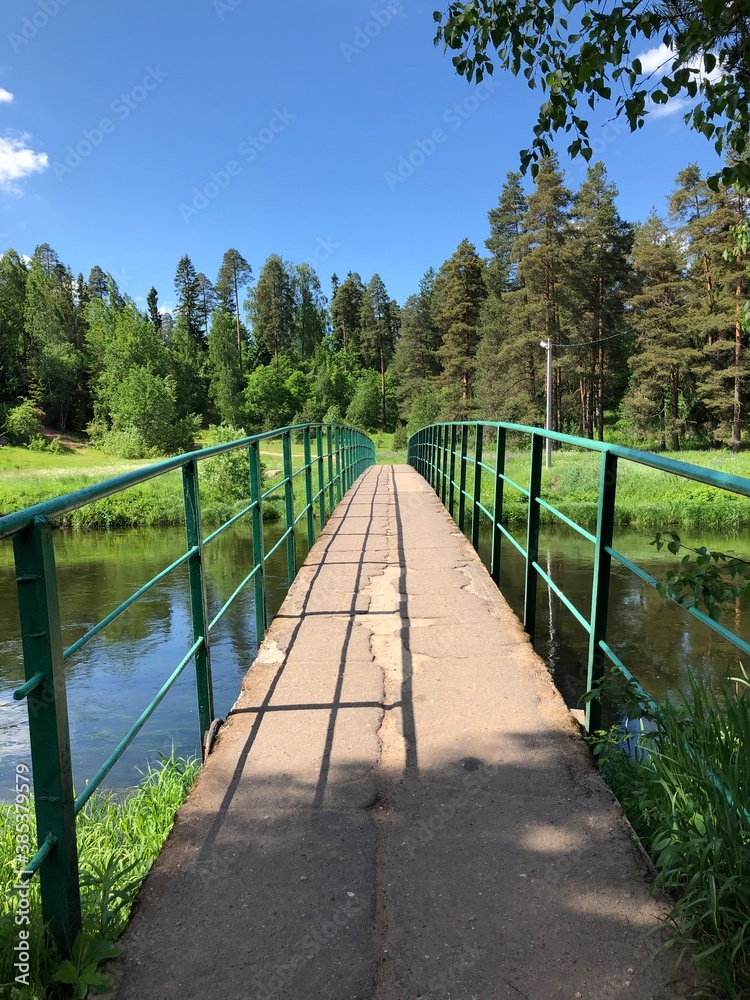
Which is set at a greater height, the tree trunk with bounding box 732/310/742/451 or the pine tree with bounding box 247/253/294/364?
the pine tree with bounding box 247/253/294/364

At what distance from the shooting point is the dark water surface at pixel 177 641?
20.7 feet

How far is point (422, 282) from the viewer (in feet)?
221

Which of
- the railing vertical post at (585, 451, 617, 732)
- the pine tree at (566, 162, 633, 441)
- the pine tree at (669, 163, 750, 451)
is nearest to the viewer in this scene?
the railing vertical post at (585, 451, 617, 732)

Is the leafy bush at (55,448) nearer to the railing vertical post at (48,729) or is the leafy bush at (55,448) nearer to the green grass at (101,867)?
the green grass at (101,867)

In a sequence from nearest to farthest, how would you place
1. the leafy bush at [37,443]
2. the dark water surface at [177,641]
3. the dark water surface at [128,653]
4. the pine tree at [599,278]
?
the dark water surface at [128,653] < the dark water surface at [177,641] < the pine tree at [599,278] < the leafy bush at [37,443]

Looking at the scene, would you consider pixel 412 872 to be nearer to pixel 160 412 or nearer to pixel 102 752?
pixel 102 752

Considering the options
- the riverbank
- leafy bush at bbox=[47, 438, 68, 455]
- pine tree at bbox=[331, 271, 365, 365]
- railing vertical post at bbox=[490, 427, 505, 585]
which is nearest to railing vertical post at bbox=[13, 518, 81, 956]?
railing vertical post at bbox=[490, 427, 505, 585]

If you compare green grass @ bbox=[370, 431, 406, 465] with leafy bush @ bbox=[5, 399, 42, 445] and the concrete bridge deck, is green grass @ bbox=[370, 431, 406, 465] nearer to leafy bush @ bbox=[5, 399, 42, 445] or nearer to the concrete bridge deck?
leafy bush @ bbox=[5, 399, 42, 445]

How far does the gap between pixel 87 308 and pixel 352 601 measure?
68003 millimetres

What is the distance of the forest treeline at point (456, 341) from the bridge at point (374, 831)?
4090 mm

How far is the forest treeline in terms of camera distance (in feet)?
109

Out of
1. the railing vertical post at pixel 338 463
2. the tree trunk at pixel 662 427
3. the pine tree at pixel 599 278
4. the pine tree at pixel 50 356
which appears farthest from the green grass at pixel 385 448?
the railing vertical post at pixel 338 463

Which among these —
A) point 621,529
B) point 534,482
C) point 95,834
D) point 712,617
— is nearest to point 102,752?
point 95,834

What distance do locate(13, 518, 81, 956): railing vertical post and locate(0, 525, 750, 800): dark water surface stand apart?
158 inches
